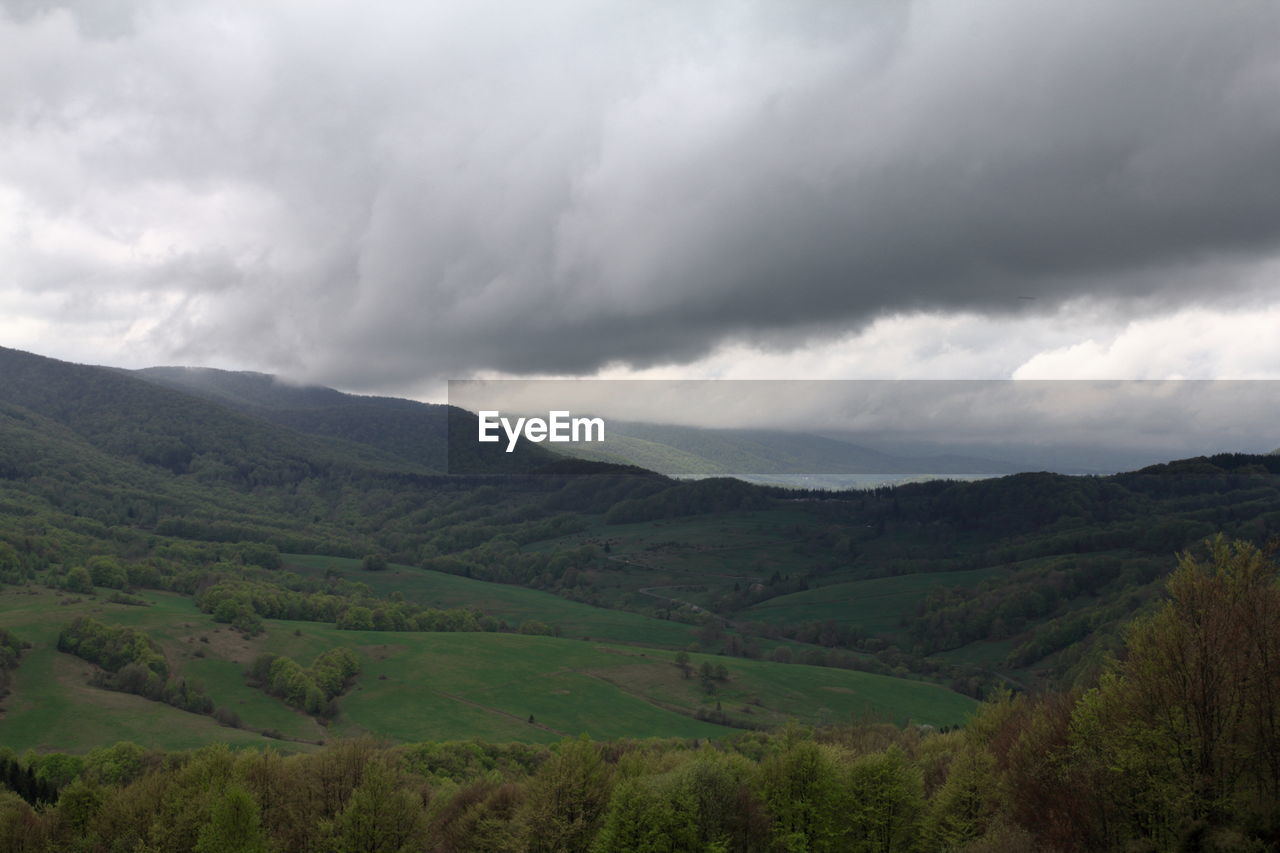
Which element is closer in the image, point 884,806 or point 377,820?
point 884,806

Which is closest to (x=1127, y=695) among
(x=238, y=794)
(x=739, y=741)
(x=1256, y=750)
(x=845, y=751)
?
(x=1256, y=750)

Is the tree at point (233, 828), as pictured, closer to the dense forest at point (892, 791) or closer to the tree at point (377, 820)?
the dense forest at point (892, 791)

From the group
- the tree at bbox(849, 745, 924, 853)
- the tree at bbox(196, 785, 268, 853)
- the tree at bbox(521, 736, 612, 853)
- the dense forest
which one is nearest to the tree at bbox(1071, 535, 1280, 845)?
the dense forest

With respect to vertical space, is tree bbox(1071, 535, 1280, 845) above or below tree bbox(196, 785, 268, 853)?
above

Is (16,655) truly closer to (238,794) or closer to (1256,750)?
(238,794)

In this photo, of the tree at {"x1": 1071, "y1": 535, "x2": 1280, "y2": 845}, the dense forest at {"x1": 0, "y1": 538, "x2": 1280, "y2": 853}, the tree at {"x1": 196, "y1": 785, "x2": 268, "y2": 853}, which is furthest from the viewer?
the tree at {"x1": 196, "y1": 785, "x2": 268, "y2": 853}

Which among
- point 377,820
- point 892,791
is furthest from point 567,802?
point 892,791

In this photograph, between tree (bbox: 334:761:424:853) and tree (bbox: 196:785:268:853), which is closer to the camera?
tree (bbox: 196:785:268:853)

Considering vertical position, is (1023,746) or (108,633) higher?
(1023,746)

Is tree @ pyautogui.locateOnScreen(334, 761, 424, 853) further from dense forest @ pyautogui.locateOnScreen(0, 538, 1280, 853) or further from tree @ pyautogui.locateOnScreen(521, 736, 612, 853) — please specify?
tree @ pyautogui.locateOnScreen(521, 736, 612, 853)

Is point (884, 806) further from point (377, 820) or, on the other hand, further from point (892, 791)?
point (377, 820)

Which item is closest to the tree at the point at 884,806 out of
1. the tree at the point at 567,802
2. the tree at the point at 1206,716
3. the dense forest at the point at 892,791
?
the dense forest at the point at 892,791
